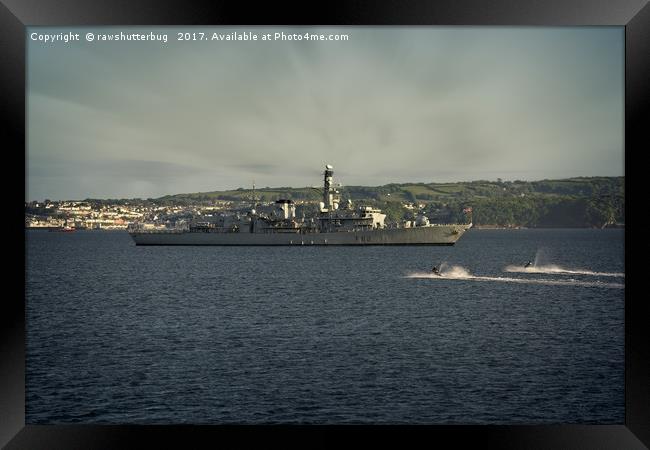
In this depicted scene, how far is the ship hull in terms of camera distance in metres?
128

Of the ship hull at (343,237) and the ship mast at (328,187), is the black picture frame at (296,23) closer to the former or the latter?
the ship hull at (343,237)

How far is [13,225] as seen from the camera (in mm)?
11539

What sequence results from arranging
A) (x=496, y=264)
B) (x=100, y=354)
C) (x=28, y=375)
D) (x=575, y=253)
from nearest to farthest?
1. (x=28, y=375)
2. (x=100, y=354)
3. (x=496, y=264)
4. (x=575, y=253)

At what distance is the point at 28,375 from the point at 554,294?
135 feet

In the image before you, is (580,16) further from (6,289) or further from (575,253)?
(575,253)

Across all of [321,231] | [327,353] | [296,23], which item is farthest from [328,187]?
[296,23]

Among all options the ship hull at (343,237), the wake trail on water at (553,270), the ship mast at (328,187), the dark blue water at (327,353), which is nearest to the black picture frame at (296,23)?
the dark blue water at (327,353)

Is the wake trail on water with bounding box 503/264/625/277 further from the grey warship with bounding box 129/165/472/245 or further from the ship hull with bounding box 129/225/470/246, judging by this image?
the grey warship with bounding box 129/165/472/245

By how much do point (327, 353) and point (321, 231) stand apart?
105477mm

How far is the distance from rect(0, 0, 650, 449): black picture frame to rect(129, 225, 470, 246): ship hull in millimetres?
115665

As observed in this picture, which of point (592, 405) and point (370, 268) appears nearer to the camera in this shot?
point (592, 405)

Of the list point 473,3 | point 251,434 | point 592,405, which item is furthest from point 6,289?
point 592,405

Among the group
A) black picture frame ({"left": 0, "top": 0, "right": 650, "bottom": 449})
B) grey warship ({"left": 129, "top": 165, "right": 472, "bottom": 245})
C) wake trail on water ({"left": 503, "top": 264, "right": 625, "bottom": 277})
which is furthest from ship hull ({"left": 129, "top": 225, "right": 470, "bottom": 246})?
black picture frame ({"left": 0, "top": 0, "right": 650, "bottom": 449})

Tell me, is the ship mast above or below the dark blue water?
above
